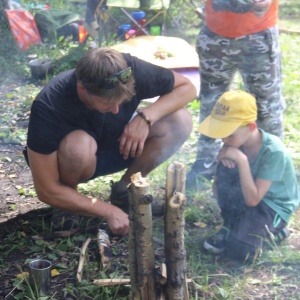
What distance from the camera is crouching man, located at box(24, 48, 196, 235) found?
296 cm

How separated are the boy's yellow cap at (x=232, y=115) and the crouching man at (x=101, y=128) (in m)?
0.46

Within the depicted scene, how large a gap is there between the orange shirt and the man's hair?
1150 millimetres

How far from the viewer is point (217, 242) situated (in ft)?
10.8

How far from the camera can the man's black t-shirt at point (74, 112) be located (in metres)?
3.14

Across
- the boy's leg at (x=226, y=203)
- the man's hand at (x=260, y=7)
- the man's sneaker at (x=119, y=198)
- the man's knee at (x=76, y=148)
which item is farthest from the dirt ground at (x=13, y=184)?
the man's hand at (x=260, y=7)

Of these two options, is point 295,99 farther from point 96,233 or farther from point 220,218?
point 96,233

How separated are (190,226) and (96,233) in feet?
1.87

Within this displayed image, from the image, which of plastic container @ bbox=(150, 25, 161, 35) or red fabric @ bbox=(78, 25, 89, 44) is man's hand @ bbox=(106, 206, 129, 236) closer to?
red fabric @ bbox=(78, 25, 89, 44)

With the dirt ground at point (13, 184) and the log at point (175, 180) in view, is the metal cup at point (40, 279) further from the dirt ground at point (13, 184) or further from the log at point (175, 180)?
the log at point (175, 180)

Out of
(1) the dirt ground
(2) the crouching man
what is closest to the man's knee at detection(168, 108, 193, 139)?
(2) the crouching man

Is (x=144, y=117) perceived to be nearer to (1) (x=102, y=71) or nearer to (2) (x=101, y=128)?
(2) (x=101, y=128)

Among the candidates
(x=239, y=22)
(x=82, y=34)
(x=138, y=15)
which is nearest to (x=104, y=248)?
(x=239, y=22)

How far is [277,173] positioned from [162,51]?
139 inches

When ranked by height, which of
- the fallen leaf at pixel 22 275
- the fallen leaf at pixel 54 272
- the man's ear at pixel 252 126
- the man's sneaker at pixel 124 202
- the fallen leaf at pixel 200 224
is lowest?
the fallen leaf at pixel 200 224
